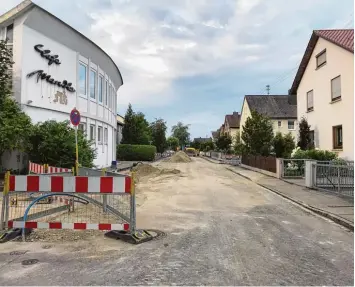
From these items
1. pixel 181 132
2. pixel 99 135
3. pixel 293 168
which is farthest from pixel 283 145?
pixel 181 132

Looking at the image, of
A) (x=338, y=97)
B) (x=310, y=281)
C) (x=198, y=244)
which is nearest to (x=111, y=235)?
(x=198, y=244)

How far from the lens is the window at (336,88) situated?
72.9 feet

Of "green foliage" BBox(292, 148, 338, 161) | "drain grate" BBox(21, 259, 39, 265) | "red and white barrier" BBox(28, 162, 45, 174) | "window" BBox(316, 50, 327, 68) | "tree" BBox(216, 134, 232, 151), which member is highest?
"window" BBox(316, 50, 327, 68)

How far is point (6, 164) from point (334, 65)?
65.5 ft

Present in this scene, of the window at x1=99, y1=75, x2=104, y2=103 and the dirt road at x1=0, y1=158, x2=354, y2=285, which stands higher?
the window at x1=99, y1=75, x2=104, y2=103

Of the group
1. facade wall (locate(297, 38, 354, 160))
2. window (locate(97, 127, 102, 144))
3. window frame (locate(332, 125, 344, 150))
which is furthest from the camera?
window (locate(97, 127, 102, 144))

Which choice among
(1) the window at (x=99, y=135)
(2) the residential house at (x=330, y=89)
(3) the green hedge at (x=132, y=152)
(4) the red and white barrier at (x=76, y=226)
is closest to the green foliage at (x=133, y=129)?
(3) the green hedge at (x=132, y=152)

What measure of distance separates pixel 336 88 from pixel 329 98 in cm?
96

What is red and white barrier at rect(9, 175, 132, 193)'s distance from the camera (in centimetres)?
660

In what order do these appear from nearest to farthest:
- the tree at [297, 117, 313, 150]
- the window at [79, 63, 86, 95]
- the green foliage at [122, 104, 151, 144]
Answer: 1. the window at [79, 63, 86, 95]
2. the tree at [297, 117, 313, 150]
3. the green foliage at [122, 104, 151, 144]

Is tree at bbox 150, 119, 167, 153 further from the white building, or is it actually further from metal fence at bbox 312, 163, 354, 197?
metal fence at bbox 312, 163, 354, 197

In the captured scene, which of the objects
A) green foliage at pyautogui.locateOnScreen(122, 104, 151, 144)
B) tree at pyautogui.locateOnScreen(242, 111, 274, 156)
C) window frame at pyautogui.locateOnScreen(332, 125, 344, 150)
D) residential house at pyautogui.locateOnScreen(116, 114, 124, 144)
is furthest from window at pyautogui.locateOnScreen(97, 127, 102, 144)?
green foliage at pyautogui.locateOnScreen(122, 104, 151, 144)

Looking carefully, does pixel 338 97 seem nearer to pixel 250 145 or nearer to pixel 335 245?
pixel 250 145

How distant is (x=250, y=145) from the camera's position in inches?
1233
